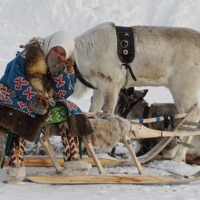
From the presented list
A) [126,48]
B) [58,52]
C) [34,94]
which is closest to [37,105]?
[34,94]

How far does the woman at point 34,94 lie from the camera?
14.2 feet

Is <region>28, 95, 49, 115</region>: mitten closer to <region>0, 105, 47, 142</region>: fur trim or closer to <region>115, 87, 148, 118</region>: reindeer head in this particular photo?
<region>0, 105, 47, 142</region>: fur trim

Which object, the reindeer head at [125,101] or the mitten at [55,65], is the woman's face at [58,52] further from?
the reindeer head at [125,101]

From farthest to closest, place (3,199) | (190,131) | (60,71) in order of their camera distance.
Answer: (190,131)
(60,71)
(3,199)

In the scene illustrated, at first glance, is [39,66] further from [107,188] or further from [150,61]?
[150,61]

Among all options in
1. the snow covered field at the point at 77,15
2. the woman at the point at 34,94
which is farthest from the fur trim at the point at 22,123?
the snow covered field at the point at 77,15

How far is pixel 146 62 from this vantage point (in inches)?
269

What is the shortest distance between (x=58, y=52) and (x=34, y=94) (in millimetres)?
454

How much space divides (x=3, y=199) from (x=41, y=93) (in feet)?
3.55

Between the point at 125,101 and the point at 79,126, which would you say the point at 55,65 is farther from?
the point at 125,101

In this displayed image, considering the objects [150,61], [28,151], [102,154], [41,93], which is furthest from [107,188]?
[150,61]

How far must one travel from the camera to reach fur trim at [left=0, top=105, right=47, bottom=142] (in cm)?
433

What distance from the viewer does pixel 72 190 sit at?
4250 millimetres

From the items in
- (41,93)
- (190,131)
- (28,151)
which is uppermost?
(41,93)
